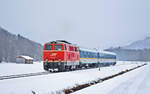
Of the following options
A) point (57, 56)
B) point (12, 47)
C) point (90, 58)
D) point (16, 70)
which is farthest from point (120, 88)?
point (12, 47)

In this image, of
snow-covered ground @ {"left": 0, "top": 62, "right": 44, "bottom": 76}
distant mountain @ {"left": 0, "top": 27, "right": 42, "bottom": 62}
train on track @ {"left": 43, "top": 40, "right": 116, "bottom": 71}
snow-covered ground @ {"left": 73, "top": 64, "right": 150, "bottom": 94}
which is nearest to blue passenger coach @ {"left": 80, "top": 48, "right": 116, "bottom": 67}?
train on track @ {"left": 43, "top": 40, "right": 116, "bottom": 71}

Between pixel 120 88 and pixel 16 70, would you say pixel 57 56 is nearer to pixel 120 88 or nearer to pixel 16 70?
pixel 120 88

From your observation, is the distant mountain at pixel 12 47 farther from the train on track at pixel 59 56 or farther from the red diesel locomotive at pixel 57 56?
the red diesel locomotive at pixel 57 56

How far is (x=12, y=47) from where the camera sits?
97.4 metres

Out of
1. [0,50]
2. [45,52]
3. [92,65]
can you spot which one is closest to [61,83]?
[45,52]

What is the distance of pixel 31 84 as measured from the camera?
11.6 metres

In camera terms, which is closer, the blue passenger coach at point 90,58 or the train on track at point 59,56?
the train on track at point 59,56

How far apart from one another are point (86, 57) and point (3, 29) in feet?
269

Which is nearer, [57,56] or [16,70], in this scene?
[57,56]

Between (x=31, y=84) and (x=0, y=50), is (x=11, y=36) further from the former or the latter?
(x=31, y=84)

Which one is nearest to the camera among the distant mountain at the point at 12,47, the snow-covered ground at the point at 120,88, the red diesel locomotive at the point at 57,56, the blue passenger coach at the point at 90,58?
the snow-covered ground at the point at 120,88

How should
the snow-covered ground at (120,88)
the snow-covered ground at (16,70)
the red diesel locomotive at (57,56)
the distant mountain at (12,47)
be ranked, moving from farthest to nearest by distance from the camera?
the distant mountain at (12,47)
the snow-covered ground at (16,70)
the red diesel locomotive at (57,56)
the snow-covered ground at (120,88)

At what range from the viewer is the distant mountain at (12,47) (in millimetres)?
92250

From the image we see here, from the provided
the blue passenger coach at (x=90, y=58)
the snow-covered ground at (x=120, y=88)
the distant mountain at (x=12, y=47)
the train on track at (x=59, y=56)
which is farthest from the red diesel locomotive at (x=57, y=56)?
the distant mountain at (x=12, y=47)
